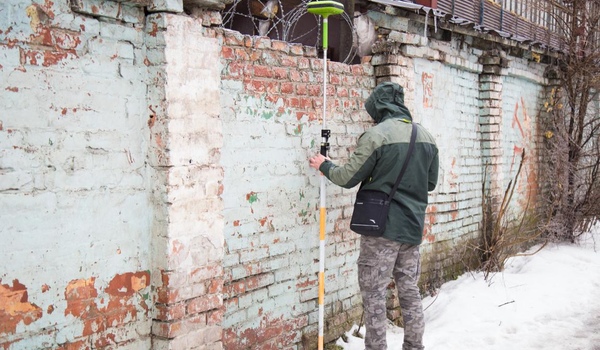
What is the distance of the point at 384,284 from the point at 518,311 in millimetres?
2194

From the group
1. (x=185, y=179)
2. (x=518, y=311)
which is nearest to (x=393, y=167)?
(x=185, y=179)

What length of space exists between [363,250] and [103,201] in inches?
72.9

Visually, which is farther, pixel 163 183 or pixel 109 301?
pixel 163 183

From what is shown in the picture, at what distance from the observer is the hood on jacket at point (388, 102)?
422 cm

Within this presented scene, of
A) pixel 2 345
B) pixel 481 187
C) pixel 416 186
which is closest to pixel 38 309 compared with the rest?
pixel 2 345

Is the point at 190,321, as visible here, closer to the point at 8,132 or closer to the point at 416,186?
the point at 8,132

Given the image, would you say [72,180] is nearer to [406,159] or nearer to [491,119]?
→ [406,159]

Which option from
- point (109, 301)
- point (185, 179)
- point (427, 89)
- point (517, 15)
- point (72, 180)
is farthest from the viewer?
point (517, 15)

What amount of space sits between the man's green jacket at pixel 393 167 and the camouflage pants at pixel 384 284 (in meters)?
0.14

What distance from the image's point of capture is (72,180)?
294cm

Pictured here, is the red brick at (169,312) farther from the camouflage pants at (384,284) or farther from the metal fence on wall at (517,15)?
the metal fence on wall at (517,15)

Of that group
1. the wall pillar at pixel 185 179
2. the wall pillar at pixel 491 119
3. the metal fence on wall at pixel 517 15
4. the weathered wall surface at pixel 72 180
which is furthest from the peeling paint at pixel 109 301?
the wall pillar at pixel 491 119

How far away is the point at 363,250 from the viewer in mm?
4203

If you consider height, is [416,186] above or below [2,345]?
above
